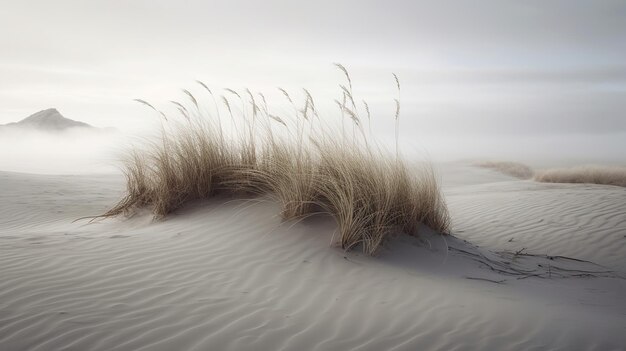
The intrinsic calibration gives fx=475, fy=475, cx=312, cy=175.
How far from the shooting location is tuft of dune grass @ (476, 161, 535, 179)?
24.9 meters

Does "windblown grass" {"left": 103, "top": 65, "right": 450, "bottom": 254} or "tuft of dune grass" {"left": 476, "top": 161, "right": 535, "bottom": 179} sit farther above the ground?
"windblown grass" {"left": 103, "top": 65, "right": 450, "bottom": 254}

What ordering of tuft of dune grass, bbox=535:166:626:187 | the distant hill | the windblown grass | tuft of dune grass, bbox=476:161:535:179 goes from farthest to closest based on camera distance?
the distant hill
tuft of dune grass, bbox=476:161:535:179
tuft of dune grass, bbox=535:166:626:187
the windblown grass

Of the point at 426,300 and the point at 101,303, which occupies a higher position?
the point at 101,303

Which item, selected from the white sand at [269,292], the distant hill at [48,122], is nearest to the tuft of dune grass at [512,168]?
the white sand at [269,292]

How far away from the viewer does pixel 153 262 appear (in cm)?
412

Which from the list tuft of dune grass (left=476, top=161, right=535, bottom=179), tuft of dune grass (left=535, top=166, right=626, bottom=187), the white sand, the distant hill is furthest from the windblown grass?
the distant hill

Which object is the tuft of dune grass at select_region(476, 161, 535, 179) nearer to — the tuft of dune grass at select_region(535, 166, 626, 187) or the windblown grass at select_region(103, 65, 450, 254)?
the tuft of dune grass at select_region(535, 166, 626, 187)

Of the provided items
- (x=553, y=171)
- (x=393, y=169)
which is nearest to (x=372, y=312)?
(x=393, y=169)

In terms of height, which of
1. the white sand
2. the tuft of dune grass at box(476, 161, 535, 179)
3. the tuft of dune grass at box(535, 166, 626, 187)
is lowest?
the tuft of dune grass at box(476, 161, 535, 179)

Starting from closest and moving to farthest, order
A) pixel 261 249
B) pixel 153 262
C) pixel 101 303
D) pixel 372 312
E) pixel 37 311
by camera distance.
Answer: pixel 37 311 → pixel 101 303 → pixel 372 312 → pixel 153 262 → pixel 261 249

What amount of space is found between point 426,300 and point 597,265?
3.53 meters

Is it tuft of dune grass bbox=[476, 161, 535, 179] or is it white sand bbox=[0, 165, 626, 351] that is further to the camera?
tuft of dune grass bbox=[476, 161, 535, 179]

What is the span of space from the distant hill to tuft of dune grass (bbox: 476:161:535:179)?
80269 mm

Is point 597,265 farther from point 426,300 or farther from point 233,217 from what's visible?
point 233,217
